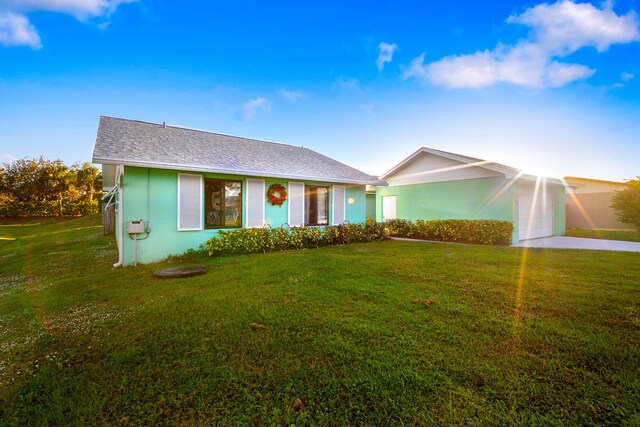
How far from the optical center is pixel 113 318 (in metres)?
3.62

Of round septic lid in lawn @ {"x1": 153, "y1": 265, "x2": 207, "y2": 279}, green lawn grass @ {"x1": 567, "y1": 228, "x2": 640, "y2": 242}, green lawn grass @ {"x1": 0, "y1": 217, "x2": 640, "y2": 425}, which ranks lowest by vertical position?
green lawn grass @ {"x1": 0, "y1": 217, "x2": 640, "y2": 425}

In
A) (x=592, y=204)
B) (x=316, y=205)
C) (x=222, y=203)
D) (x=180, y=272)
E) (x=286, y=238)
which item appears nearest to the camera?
(x=180, y=272)

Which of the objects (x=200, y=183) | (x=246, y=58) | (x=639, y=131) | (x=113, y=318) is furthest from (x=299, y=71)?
(x=639, y=131)

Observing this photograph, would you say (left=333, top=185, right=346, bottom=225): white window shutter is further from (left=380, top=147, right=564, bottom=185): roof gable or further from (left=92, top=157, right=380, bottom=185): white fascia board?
(left=380, top=147, right=564, bottom=185): roof gable

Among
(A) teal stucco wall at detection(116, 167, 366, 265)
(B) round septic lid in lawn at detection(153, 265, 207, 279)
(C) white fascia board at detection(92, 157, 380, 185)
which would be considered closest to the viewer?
(B) round septic lid in lawn at detection(153, 265, 207, 279)

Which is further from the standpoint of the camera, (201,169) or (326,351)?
(201,169)

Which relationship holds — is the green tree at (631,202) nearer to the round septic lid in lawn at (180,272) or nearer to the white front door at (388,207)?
the white front door at (388,207)

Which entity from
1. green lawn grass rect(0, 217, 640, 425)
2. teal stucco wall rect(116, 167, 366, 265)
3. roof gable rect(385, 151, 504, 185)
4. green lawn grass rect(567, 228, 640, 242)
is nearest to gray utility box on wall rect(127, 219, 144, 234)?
teal stucco wall rect(116, 167, 366, 265)

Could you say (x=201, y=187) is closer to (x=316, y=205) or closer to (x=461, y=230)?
(x=316, y=205)

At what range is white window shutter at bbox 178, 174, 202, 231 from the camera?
7.81 meters

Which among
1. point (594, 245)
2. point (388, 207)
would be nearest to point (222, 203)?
point (388, 207)

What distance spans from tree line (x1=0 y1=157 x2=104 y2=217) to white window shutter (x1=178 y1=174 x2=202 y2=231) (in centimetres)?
2686

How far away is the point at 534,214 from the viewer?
12258 millimetres

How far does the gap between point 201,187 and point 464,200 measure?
1074 centimetres
